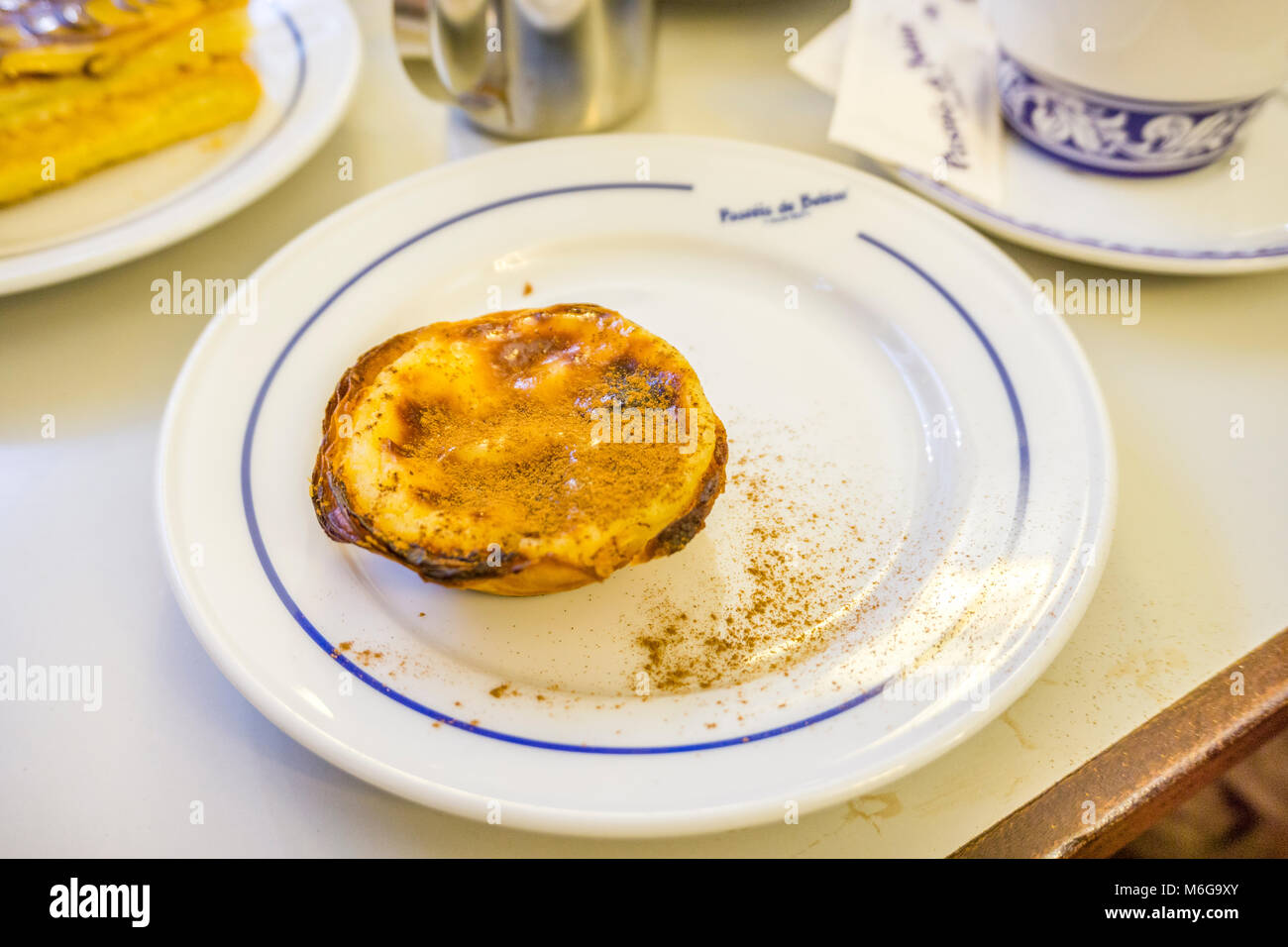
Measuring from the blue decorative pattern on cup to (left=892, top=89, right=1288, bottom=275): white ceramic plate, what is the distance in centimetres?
2

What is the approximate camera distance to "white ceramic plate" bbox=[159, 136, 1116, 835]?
73 centimetres

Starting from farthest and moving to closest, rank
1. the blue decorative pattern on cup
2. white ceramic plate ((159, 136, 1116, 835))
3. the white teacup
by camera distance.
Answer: the blue decorative pattern on cup, the white teacup, white ceramic plate ((159, 136, 1116, 835))

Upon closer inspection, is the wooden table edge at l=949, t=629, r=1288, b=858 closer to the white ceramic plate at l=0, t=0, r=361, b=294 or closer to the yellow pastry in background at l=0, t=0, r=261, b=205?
the white ceramic plate at l=0, t=0, r=361, b=294

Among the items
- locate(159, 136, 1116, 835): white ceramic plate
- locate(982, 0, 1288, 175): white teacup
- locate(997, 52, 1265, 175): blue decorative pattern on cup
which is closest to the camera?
locate(159, 136, 1116, 835): white ceramic plate

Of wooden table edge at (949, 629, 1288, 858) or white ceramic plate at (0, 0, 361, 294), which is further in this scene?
white ceramic plate at (0, 0, 361, 294)

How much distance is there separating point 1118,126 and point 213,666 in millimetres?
1239

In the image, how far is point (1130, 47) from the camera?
3.62 ft

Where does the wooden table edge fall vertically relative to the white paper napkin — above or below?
below

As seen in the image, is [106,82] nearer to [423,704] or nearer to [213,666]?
[213,666]

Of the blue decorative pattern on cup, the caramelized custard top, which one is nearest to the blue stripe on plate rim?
the caramelized custard top

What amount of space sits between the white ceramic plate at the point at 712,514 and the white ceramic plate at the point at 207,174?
163 mm
